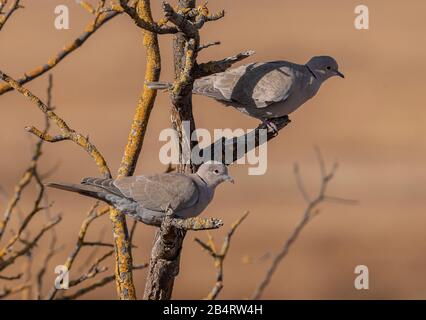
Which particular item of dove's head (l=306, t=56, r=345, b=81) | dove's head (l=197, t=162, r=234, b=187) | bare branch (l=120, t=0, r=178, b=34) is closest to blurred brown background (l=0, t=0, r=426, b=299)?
dove's head (l=306, t=56, r=345, b=81)

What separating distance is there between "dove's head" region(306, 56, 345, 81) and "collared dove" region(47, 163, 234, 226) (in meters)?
2.64

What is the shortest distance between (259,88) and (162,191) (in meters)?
2.16

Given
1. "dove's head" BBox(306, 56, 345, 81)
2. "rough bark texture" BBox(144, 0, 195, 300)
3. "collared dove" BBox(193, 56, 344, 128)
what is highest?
"dove's head" BBox(306, 56, 345, 81)

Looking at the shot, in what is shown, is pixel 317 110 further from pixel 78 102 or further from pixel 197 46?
pixel 197 46

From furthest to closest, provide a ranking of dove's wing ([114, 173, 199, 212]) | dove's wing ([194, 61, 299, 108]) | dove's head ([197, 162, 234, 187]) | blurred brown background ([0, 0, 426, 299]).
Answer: blurred brown background ([0, 0, 426, 299]) → dove's wing ([194, 61, 299, 108]) → dove's head ([197, 162, 234, 187]) → dove's wing ([114, 173, 199, 212])

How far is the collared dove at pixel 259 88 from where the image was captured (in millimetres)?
7406

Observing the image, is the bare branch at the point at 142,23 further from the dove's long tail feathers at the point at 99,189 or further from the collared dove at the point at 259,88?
the collared dove at the point at 259,88

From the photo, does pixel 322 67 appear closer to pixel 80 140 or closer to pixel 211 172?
pixel 211 172

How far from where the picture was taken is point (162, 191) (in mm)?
5492

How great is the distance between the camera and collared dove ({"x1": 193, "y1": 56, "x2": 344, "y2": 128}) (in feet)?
24.3

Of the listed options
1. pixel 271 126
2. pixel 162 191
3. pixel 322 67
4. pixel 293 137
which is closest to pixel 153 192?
pixel 162 191

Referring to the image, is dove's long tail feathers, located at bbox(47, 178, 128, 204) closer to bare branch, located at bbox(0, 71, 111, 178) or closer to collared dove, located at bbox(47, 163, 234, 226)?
collared dove, located at bbox(47, 163, 234, 226)
